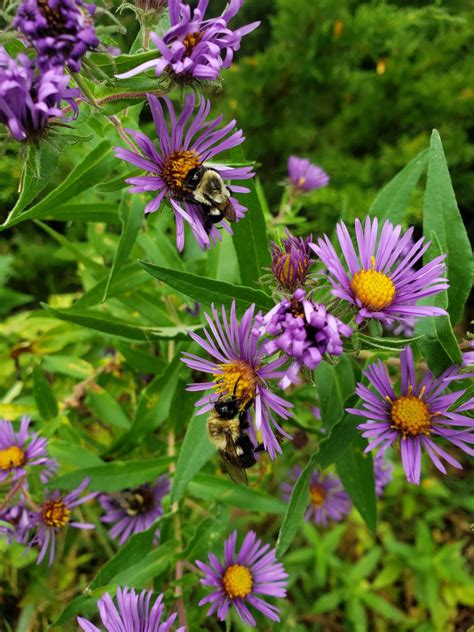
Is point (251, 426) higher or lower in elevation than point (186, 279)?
lower

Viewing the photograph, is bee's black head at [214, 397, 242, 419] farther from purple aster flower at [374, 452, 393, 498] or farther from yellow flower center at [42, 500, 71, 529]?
purple aster flower at [374, 452, 393, 498]

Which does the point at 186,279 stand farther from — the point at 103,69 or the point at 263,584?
the point at 263,584

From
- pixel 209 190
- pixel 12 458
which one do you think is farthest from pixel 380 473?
pixel 209 190

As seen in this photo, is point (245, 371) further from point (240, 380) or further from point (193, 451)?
point (193, 451)

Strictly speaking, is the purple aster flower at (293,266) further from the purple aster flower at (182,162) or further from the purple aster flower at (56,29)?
the purple aster flower at (56,29)

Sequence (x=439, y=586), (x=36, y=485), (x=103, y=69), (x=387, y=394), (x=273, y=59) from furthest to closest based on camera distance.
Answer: (x=273, y=59), (x=439, y=586), (x=36, y=485), (x=387, y=394), (x=103, y=69)

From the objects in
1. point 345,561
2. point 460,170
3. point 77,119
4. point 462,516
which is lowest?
point 345,561

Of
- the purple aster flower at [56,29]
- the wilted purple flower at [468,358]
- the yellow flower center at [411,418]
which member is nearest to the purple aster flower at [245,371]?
the yellow flower center at [411,418]

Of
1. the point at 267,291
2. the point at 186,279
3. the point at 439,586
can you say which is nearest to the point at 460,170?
the point at 439,586
